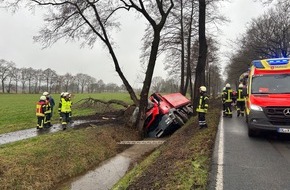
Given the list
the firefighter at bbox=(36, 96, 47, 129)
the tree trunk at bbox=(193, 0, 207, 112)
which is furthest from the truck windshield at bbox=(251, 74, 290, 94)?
the firefighter at bbox=(36, 96, 47, 129)

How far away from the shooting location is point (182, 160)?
7629 mm

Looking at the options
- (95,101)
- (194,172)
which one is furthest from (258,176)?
(95,101)

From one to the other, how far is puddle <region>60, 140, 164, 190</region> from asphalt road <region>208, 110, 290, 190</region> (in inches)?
121

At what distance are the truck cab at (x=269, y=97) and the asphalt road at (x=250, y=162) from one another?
1.86 feet

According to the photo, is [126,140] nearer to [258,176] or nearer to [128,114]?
[128,114]

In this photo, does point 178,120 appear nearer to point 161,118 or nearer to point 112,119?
point 161,118

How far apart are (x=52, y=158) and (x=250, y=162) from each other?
19.9ft

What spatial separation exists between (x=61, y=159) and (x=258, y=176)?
6.36m

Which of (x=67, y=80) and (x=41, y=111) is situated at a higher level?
(x=67, y=80)

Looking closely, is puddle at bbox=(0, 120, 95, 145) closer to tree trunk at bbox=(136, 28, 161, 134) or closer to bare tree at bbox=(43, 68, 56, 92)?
tree trunk at bbox=(136, 28, 161, 134)

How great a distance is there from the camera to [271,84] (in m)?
10.7

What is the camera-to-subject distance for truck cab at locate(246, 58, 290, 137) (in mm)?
9320

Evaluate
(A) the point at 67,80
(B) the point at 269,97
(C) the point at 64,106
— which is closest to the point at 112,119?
(C) the point at 64,106

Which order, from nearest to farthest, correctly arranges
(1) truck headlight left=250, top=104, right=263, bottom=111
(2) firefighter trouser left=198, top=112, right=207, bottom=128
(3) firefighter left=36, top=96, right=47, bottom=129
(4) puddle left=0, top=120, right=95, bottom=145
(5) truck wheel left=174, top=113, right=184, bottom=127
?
1. (1) truck headlight left=250, top=104, right=263, bottom=111
2. (2) firefighter trouser left=198, top=112, right=207, bottom=128
3. (4) puddle left=0, top=120, right=95, bottom=145
4. (3) firefighter left=36, top=96, right=47, bottom=129
5. (5) truck wheel left=174, top=113, right=184, bottom=127
